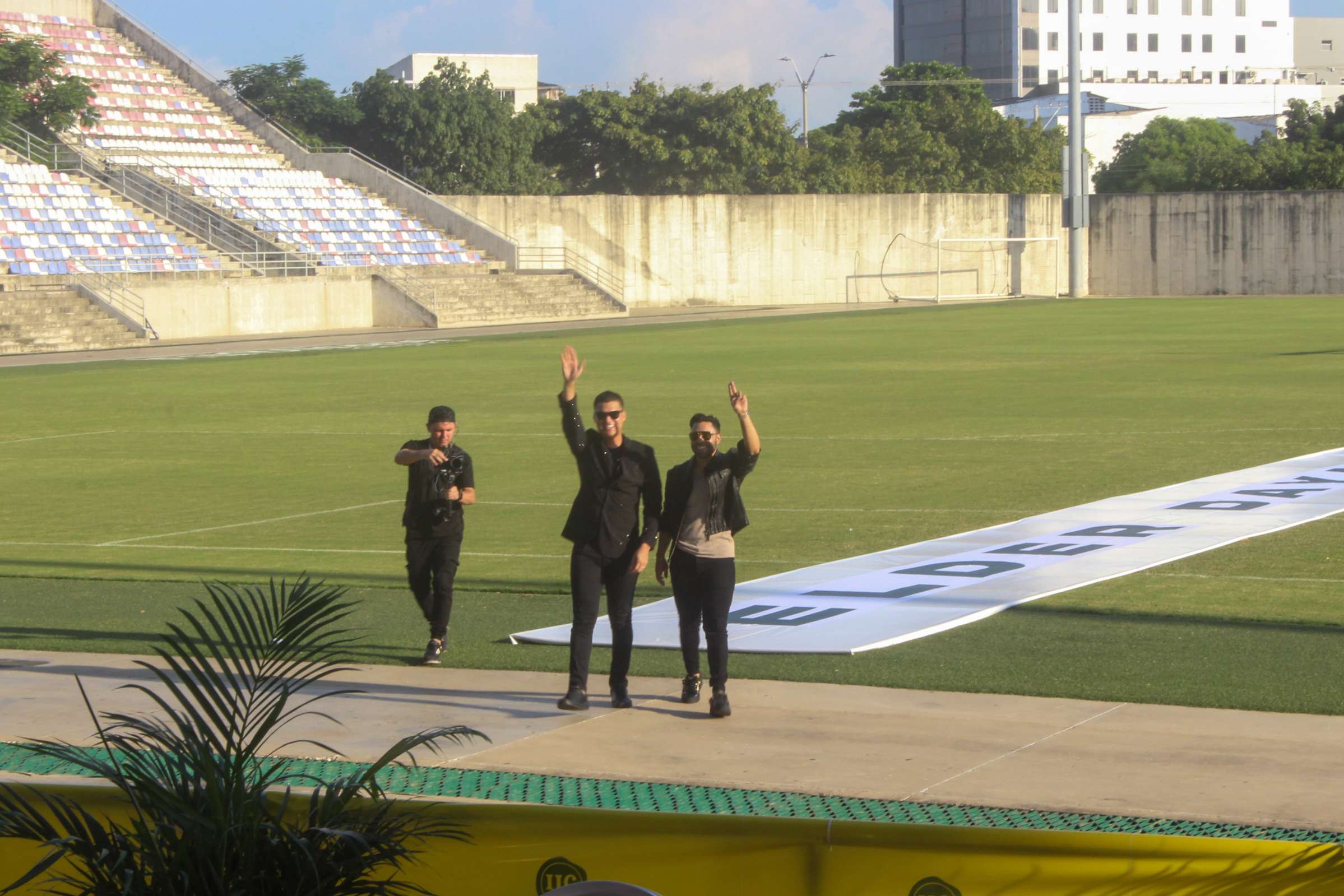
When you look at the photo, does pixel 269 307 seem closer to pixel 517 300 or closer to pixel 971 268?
pixel 517 300

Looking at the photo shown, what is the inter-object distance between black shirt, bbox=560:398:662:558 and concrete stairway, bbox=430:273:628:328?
4694cm

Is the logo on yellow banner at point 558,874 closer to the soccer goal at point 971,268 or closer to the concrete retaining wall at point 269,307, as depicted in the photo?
the concrete retaining wall at point 269,307

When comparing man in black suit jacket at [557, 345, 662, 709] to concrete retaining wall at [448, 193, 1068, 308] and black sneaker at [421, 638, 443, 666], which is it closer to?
black sneaker at [421, 638, 443, 666]

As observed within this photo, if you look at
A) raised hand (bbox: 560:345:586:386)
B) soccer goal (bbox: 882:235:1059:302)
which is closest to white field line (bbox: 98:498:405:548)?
raised hand (bbox: 560:345:586:386)

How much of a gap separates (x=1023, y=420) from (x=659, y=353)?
689 inches

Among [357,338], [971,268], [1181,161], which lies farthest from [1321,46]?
[357,338]

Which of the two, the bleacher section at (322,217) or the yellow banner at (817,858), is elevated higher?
the bleacher section at (322,217)

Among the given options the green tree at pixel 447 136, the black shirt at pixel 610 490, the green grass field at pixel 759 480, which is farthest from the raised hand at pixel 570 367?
the green tree at pixel 447 136

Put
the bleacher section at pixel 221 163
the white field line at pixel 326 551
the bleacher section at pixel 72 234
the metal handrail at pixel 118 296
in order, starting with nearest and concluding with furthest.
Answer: the white field line at pixel 326 551 → the metal handrail at pixel 118 296 → the bleacher section at pixel 72 234 → the bleacher section at pixel 221 163

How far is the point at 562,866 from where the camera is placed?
16.1 ft

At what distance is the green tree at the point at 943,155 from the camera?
297ft

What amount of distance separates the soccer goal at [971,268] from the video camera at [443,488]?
62.5 metres

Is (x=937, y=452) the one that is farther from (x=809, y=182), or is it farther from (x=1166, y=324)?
(x=809, y=182)

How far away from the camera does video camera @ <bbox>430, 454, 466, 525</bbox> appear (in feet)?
34.0
